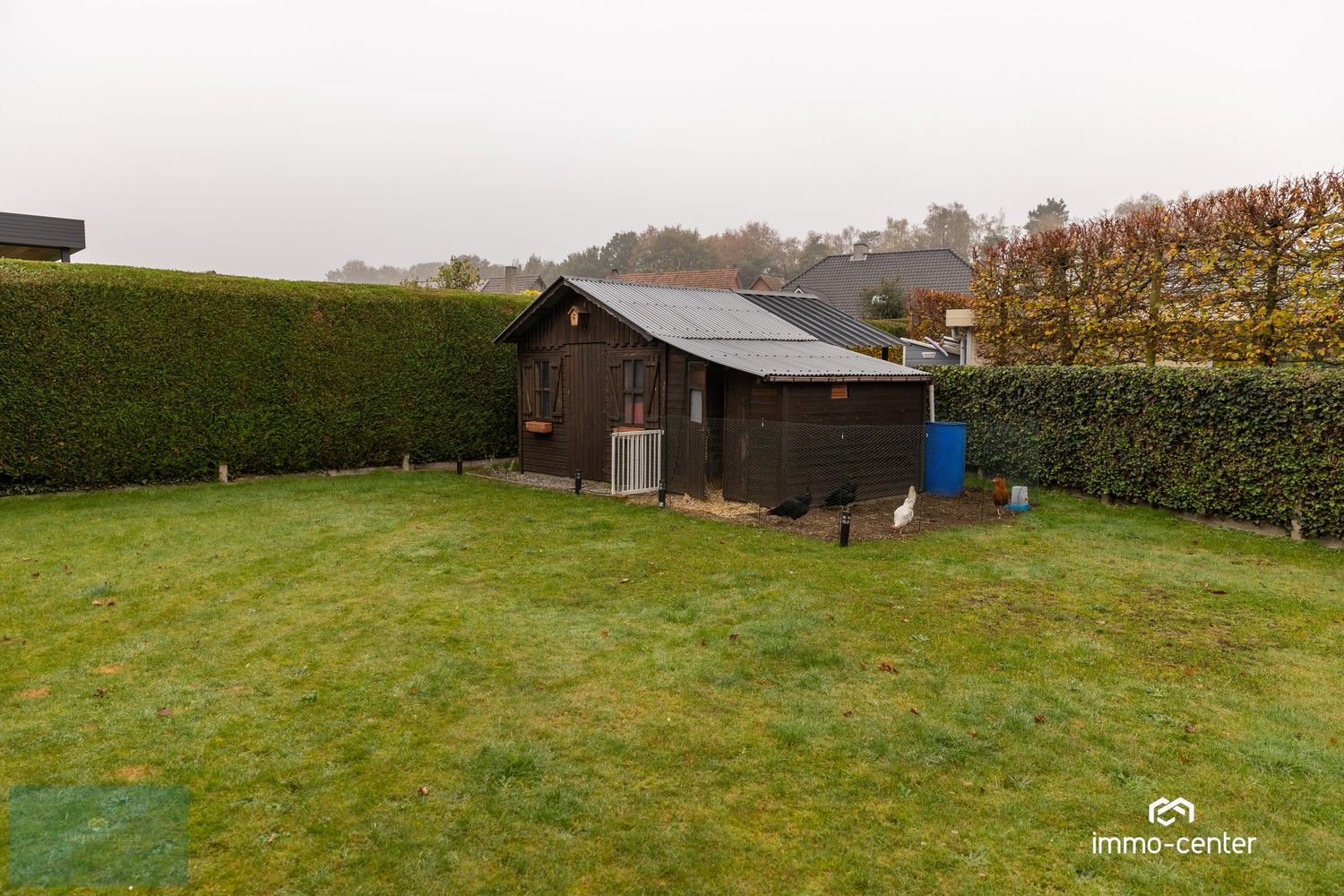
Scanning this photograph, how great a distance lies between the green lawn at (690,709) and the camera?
3.80 meters

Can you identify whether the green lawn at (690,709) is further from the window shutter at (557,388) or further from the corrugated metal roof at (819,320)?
the corrugated metal roof at (819,320)

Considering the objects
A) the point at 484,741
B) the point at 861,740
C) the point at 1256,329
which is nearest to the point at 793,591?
the point at 861,740

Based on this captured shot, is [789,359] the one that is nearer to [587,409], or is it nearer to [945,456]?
[945,456]

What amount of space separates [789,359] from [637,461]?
3259 mm

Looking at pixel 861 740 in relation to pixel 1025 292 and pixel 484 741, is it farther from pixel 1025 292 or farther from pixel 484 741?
pixel 1025 292

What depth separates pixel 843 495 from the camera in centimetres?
1240

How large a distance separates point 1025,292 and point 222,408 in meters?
17.1

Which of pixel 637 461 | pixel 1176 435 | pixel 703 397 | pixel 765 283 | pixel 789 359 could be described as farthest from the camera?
pixel 765 283

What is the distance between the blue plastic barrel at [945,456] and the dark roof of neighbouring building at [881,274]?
2381 cm

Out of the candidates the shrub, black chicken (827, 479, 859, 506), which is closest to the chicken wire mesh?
black chicken (827, 479, 859, 506)

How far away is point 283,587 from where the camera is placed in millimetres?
8125

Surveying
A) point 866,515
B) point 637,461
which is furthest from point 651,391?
point 866,515

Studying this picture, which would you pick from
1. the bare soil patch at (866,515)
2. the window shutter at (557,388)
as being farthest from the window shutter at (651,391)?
the window shutter at (557,388)

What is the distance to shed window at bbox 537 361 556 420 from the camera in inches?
648
